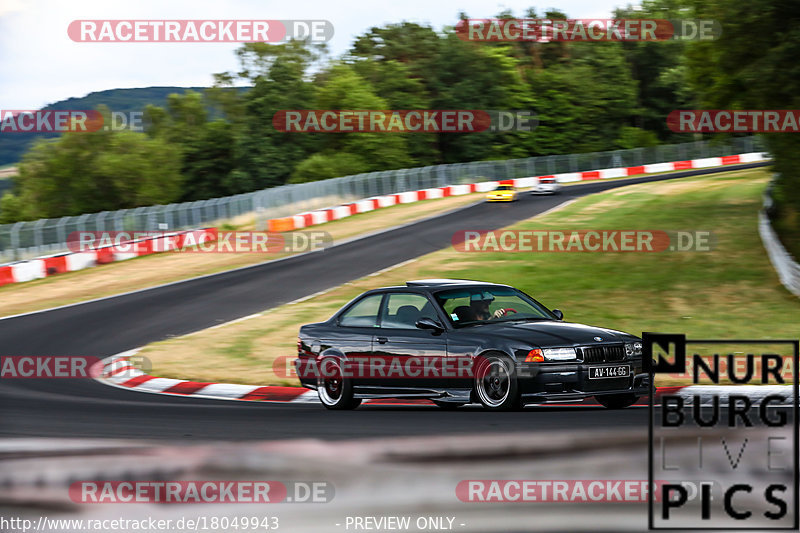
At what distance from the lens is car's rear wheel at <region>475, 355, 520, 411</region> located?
966 centimetres

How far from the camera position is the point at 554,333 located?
9.98 meters

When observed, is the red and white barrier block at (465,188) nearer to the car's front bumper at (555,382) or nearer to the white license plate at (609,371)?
the white license plate at (609,371)

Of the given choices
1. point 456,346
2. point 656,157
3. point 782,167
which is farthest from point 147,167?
point 456,346

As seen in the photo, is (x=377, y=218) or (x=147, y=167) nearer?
(x=377, y=218)

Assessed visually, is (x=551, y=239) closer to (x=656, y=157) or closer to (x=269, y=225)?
(x=269, y=225)

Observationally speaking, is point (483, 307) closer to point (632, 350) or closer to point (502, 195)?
point (632, 350)

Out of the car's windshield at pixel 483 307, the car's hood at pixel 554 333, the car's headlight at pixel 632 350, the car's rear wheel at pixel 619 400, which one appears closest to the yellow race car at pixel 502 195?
the car's windshield at pixel 483 307

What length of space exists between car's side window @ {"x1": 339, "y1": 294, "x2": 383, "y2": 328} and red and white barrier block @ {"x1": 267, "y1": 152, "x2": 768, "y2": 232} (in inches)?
827

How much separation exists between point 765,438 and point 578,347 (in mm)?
4597

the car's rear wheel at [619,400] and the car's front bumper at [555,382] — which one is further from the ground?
the car's front bumper at [555,382]

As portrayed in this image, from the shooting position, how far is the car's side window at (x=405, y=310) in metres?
10.8

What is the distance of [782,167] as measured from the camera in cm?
2189

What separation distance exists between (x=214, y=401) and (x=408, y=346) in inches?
106

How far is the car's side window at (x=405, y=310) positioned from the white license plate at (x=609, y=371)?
1861 mm
